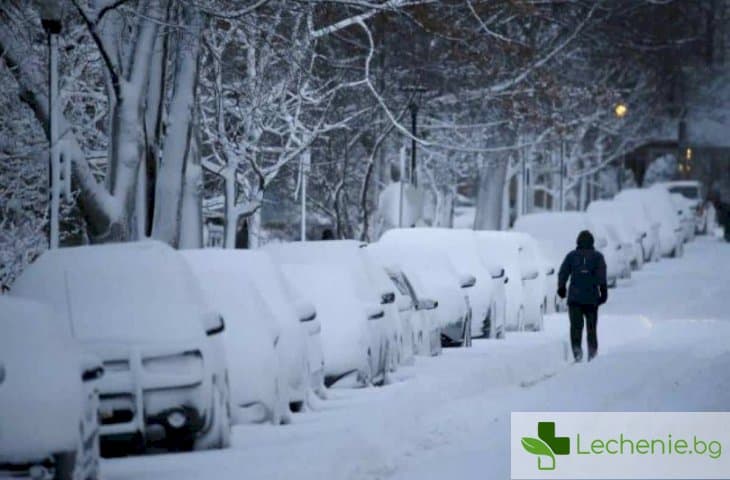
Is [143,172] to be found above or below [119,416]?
above

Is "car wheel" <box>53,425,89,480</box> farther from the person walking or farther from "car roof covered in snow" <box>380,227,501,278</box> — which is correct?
"car roof covered in snow" <box>380,227,501,278</box>

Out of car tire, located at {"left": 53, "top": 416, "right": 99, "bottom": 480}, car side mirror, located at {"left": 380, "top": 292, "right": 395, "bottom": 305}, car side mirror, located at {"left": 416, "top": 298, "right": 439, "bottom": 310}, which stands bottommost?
car tire, located at {"left": 53, "top": 416, "right": 99, "bottom": 480}

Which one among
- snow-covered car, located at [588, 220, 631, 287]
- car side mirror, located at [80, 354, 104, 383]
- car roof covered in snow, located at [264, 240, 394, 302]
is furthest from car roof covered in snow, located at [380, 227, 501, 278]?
car side mirror, located at [80, 354, 104, 383]

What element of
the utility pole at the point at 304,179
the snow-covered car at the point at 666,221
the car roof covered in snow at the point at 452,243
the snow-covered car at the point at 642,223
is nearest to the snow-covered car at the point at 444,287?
the car roof covered in snow at the point at 452,243

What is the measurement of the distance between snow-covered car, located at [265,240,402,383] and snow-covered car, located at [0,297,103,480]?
8542 millimetres

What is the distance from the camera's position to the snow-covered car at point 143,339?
1527 centimetres

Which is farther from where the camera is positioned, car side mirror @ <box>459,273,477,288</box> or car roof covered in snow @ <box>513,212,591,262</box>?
car roof covered in snow @ <box>513,212,591,262</box>

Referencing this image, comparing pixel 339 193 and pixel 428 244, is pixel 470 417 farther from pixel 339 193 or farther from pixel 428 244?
pixel 339 193

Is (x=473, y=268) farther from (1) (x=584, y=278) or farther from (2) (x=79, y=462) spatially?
(2) (x=79, y=462)

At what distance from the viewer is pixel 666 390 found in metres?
19.4

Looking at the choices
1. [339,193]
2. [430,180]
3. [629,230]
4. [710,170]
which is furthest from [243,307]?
[710,170]

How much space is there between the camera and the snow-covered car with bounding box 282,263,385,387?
67.6 feet

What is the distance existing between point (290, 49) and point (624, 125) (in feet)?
186

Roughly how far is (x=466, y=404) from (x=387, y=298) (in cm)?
259
